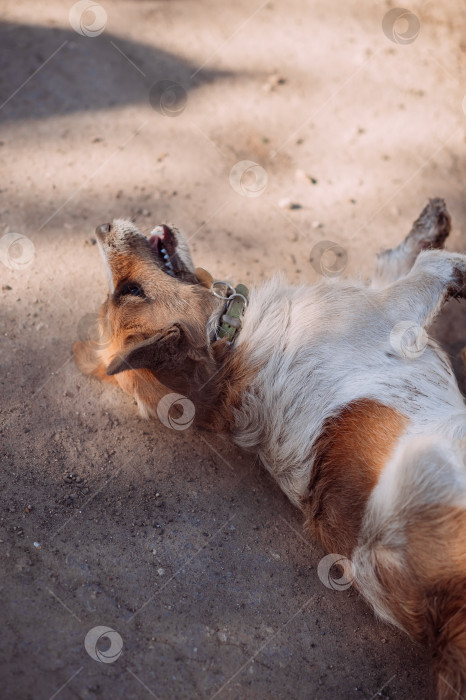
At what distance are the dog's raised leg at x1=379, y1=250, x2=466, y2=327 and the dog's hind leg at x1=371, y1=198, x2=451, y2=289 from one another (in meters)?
0.36

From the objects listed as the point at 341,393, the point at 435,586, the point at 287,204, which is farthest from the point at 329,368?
the point at 287,204

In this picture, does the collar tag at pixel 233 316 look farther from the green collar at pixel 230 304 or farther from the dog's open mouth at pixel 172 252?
the dog's open mouth at pixel 172 252

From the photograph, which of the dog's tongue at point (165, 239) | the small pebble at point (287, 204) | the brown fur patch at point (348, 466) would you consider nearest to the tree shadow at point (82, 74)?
the small pebble at point (287, 204)

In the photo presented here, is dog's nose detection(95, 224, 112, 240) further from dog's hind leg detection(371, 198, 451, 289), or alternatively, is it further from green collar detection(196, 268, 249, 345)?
dog's hind leg detection(371, 198, 451, 289)

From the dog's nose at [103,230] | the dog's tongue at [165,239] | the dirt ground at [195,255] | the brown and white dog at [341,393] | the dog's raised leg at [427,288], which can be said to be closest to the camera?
the brown and white dog at [341,393]

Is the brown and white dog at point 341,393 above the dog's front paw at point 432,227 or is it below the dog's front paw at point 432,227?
below

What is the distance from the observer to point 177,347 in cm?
353

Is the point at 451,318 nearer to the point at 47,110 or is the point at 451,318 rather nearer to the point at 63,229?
the point at 63,229

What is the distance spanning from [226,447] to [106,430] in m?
0.84

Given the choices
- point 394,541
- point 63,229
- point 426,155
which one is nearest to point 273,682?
point 394,541

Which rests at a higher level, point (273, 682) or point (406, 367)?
point (406, 367)

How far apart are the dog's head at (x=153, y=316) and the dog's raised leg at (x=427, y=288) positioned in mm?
1195

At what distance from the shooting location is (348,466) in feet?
11.1

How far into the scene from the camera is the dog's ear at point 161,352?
3.18 m
